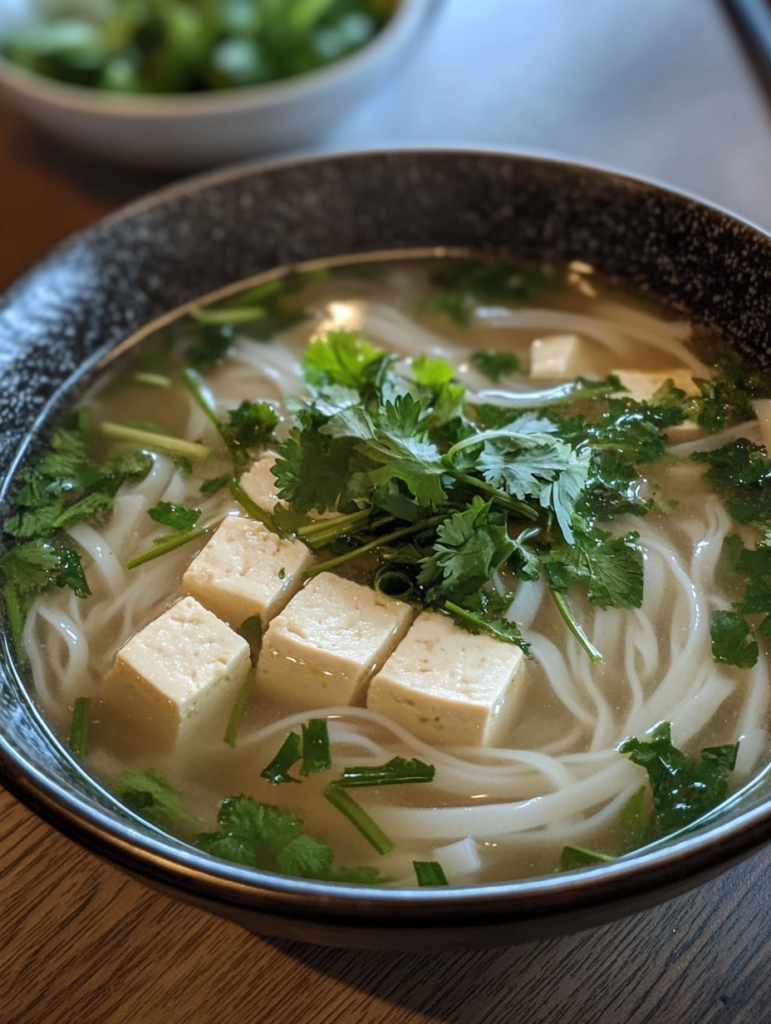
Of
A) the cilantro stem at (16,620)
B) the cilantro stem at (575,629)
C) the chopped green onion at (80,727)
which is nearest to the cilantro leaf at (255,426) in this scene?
the cilantro stem at (16,620)

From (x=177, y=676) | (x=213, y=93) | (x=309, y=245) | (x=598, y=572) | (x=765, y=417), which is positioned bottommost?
(x=765, y=417)

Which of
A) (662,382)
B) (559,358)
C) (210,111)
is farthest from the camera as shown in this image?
(210,111)

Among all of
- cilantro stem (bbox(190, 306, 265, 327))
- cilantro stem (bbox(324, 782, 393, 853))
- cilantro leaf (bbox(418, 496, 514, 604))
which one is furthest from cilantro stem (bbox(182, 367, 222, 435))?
cilantro stem (bbox(324, 782, 393, 853))

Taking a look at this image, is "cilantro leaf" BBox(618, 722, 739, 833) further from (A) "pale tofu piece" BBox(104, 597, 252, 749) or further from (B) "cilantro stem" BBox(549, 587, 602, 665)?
(A) "pale tofu piece" BBox(104, 597, 252, 749)

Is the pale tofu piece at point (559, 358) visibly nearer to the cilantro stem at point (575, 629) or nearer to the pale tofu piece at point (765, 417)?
the pale tofu piece at point (765, 417)

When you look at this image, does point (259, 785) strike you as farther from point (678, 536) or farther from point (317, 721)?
point (678, 536)

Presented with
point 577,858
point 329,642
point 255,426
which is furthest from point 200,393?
point 577,858

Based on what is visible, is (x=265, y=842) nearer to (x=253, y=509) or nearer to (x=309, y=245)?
(x=253, y=509)
